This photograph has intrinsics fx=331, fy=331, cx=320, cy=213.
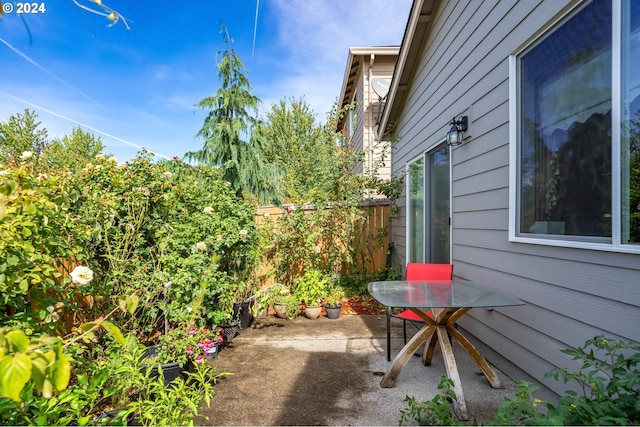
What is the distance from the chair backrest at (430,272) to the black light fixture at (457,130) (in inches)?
50.0

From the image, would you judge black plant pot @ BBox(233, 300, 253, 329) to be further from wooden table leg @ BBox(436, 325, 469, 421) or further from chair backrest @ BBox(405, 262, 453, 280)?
wooden table leg @ BBox(436, 325, 469, 421)

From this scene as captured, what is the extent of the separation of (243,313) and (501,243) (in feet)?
9.89

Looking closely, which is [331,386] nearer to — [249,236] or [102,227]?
[249,236]

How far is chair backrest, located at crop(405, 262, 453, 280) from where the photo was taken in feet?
10.6

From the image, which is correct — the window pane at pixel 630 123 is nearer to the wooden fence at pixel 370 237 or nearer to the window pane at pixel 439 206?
the window pane at pixel 439 206

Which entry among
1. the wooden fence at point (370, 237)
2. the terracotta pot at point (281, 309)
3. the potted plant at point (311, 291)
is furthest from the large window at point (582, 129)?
the wooden fence at point (370, 237)

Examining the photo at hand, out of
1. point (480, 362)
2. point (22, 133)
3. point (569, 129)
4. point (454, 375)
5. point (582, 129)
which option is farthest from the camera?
point (22, 133)

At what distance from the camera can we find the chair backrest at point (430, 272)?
3.23 metres

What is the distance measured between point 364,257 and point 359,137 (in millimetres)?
4557

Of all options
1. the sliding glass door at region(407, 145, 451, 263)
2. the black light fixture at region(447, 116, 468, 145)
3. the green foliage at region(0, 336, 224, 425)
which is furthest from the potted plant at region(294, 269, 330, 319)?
the black light fixture at region(447, 116, 468, 145)

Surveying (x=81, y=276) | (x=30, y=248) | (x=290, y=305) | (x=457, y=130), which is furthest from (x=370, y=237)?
(x=30, y=248)

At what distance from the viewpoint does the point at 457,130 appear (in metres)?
3.37
